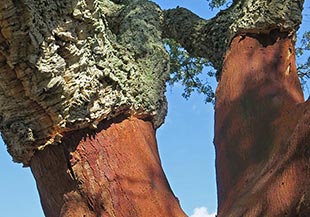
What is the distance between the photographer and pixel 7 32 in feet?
5.35

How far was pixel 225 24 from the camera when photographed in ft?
9.38

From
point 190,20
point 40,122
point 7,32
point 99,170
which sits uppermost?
point 190,20

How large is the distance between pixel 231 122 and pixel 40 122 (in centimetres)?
84

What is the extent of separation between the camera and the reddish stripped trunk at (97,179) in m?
1.86

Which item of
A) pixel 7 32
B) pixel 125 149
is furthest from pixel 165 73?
pixel 7 32

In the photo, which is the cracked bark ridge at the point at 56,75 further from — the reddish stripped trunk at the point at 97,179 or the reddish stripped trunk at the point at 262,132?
the reddish stripped trunk at the point at 262,132

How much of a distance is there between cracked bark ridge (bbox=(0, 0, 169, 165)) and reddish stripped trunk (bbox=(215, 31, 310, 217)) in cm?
39

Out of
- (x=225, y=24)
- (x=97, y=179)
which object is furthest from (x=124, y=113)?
(x=225, y=24)

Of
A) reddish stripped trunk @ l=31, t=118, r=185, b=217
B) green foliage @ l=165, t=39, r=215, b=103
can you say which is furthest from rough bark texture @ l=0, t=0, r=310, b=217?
green foliage @ l=165, t=39, r=215, b=103

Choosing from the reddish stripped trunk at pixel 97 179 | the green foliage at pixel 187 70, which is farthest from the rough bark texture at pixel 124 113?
the green foliage at pixel 187 70

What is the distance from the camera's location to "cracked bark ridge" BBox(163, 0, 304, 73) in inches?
98.3

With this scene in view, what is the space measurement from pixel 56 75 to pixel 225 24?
1.36 meters

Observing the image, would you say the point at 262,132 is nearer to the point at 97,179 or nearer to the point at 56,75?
the point at 97,179

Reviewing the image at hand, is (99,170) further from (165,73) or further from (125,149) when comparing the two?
(165,73)
